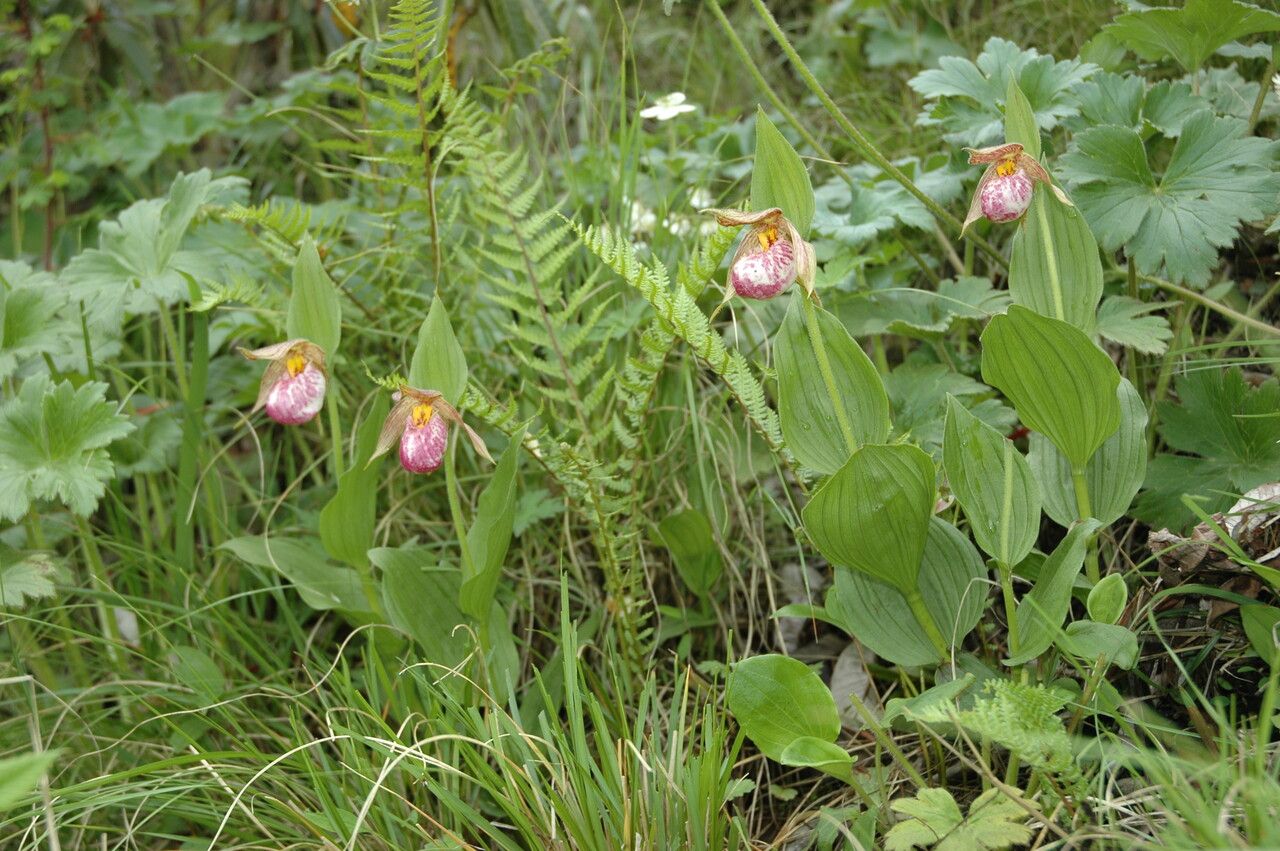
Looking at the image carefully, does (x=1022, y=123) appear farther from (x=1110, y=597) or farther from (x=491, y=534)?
(x=491, y=534)

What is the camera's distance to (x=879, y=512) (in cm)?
121

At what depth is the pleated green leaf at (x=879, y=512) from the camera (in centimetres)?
117

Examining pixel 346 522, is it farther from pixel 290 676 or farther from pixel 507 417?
pixel 290 676

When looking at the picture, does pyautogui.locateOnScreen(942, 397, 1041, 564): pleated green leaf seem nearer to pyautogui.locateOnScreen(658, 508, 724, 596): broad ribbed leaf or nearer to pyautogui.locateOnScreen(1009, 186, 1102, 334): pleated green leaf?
pyautogui.locateOnScreen(1009, 186, 1102, 334): pleated green leaf

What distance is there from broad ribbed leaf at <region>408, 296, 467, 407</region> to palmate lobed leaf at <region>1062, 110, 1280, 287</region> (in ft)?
3.07

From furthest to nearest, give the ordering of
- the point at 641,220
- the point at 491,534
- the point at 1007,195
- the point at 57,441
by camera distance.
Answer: the point at 641,220
the point at 57,441
the point at 491,534
the point at 1007,195

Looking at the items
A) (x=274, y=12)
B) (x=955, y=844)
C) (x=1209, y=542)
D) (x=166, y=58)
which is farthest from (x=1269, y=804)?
(x=166, y=58)

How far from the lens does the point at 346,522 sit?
147 centimetres

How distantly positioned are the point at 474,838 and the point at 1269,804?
986 mm

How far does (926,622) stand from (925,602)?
0.14ft

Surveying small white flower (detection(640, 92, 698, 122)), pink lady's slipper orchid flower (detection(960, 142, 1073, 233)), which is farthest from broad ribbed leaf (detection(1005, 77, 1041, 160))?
small white flower (detection(640, 92, 698, 122))

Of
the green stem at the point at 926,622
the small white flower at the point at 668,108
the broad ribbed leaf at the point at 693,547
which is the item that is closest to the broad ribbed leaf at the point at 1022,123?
the green stem at the point at 926,622

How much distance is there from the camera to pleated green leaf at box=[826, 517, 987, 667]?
129 cm

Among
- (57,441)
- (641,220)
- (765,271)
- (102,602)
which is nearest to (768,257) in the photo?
(765,271)
